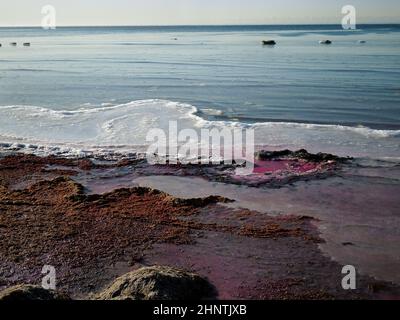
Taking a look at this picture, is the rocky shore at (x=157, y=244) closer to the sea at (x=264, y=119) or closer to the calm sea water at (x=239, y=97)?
the sea at (x=264, y=119)

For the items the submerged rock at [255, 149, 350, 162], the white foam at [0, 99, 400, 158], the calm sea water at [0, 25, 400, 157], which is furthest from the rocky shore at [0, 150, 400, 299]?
the calm sea water at [0, 25, 400, 157]

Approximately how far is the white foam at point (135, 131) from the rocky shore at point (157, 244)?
3.08 meters

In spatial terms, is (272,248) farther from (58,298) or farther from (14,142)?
(14,142)

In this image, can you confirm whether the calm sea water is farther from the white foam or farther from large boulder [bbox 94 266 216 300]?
large boulder [bbox 94 266 216 300]

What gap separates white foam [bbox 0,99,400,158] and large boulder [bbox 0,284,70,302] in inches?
360

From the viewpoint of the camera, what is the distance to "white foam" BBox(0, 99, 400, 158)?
15.6 meters

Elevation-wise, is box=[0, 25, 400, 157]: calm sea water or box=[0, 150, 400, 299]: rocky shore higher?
box=[0, 25, 400, 157]: calm sea water

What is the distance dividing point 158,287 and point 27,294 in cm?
187

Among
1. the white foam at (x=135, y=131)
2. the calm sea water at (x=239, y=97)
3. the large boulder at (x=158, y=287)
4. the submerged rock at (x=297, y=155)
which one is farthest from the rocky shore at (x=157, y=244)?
the calm sea water at (x=239, y=97)

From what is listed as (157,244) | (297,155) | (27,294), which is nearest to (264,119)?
(297,155)

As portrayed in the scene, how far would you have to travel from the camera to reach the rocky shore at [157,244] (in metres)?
7.20

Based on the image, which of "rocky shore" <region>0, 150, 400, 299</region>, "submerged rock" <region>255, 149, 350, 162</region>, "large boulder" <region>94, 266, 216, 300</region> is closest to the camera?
"large boulder" <region>94, 266, 216, 300</region>

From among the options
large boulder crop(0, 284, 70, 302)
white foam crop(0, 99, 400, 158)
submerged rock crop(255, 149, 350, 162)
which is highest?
white foam crop(0, 99, 400, 158)

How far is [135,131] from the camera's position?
1784 centimetres
